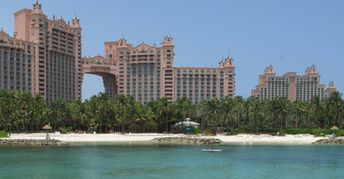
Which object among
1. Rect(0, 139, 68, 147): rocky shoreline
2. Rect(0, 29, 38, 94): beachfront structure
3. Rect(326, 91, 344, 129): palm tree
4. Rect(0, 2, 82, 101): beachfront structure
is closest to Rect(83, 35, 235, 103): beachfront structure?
Rect(0, 2, 82, 101): beachfront structure

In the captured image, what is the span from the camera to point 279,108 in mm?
114062

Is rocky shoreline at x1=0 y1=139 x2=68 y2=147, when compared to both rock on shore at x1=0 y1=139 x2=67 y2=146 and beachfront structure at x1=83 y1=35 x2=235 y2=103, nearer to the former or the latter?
rock on shore at x1=0 y1=139 x2=67 y2=146

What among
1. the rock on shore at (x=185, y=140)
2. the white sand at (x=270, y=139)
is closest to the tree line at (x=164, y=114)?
the white sand at (x=270, y=139)

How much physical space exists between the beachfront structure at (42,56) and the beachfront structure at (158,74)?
1174cm

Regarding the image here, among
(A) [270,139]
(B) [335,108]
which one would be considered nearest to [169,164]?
(A) [270,139]

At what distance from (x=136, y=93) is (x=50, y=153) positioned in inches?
4498

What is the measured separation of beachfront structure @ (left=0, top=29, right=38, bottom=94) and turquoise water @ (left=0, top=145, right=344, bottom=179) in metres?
80.4

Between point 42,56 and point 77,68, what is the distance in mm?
20495

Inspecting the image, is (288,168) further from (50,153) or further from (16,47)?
(16,47)

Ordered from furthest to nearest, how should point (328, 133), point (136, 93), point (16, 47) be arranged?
point (136, 93), point (16, 47), point (328, 133)

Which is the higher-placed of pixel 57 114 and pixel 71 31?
pixel 71 31

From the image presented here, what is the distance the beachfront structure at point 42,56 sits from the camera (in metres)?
143

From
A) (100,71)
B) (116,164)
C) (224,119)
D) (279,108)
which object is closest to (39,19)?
(100,71)

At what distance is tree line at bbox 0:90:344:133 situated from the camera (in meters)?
111
